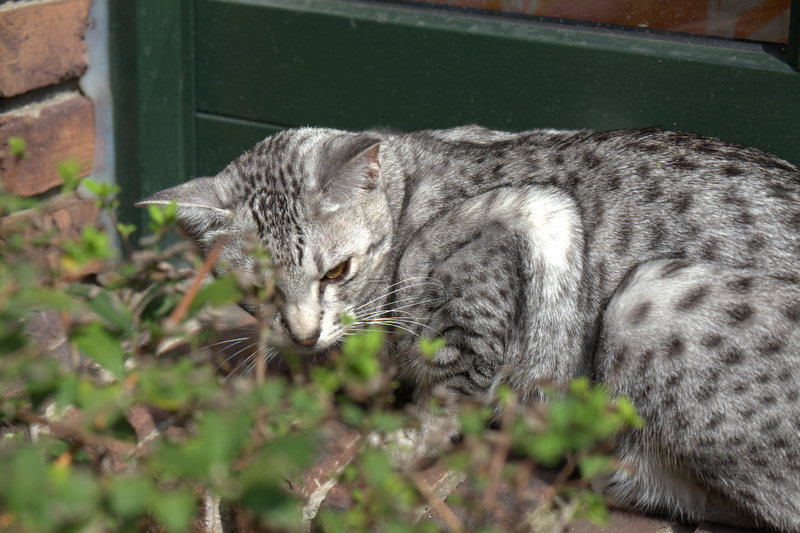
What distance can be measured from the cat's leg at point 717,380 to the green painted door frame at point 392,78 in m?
0.80

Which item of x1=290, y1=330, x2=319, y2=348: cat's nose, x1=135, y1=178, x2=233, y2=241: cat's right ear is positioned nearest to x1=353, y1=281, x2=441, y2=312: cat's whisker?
x1=290, y1=330, x2=319, y2=348: cat's nose

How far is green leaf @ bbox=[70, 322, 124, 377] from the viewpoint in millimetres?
917

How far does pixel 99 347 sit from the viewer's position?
36.4 inches

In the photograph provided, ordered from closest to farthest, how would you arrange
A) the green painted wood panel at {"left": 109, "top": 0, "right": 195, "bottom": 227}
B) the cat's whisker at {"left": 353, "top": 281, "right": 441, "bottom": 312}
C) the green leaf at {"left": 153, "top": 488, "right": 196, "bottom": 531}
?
the green leaf at {"left": 153, "top": 488, "right": 196, "bottom": 531} → the cat's whisker at {"left": 353, "top": 281, "right": 441, "bottom": 312} → the green painted wood panel at {"left": 109, "top": 0, "right": 195, "bottom": 227}

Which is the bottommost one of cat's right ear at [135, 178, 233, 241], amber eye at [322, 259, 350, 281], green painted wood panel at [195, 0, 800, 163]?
amber eye at [322, 259, 350, 281]

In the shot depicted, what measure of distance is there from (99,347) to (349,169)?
1278mm

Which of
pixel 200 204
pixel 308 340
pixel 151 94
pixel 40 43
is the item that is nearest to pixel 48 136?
pixel 40 43

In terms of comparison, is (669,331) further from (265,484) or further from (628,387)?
(265,484)

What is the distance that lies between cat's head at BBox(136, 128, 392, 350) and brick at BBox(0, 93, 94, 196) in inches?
31.9

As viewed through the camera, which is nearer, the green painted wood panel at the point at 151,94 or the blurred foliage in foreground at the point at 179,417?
the blurred foliage in foreground at the point at 179,417

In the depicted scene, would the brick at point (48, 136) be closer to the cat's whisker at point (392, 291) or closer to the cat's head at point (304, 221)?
the cat's head at point (304, 221)

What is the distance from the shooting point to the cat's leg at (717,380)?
178 cm

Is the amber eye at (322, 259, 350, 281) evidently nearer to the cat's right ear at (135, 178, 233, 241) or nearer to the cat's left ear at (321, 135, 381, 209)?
the cat's left ear at (321, 135, 381, 209)

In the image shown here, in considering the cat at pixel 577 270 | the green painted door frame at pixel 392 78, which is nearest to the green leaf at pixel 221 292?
the cat at pixel 577 270
